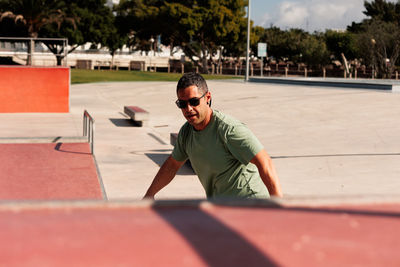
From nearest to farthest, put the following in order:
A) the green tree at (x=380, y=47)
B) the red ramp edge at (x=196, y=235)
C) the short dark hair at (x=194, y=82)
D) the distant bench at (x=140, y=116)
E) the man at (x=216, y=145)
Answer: the red ramp edge at (x=196, y=235)
the man at (x=216, y=145)
the short dark hair at (x=194, y=82)
the distant bench at (x=140, y=116)
the green tree at (x=380, y=47)

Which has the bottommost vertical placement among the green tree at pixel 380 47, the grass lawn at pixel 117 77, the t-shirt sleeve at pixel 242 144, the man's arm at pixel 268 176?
the man's arm at pixel 268 176

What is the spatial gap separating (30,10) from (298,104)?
1508 inches

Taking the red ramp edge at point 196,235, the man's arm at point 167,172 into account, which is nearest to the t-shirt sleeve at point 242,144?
the man's arm at point 167,172

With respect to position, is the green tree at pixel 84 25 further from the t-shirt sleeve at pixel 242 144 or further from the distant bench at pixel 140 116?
the t-shirt sleeve at pixel 242 144

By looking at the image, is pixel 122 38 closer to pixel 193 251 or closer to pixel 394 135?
pixel 394 135

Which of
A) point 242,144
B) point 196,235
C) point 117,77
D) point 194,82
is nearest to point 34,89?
point 194,82

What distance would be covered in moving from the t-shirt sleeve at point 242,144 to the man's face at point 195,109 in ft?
0.75

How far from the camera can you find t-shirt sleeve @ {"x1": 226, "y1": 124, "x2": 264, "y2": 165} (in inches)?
147

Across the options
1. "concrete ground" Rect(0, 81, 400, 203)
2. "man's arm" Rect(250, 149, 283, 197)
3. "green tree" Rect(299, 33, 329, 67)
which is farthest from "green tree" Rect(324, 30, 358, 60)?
"man's arm" Rect(250, 149, 283, 197)

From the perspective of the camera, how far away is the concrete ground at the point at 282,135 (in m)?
9.21

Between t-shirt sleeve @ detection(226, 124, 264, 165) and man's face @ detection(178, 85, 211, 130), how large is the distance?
0.75 feet

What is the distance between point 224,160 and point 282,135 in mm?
11016

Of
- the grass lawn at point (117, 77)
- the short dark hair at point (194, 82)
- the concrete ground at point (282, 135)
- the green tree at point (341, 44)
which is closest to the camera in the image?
the short dark hair at point (194, 82)

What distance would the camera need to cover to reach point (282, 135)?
1479 cm
